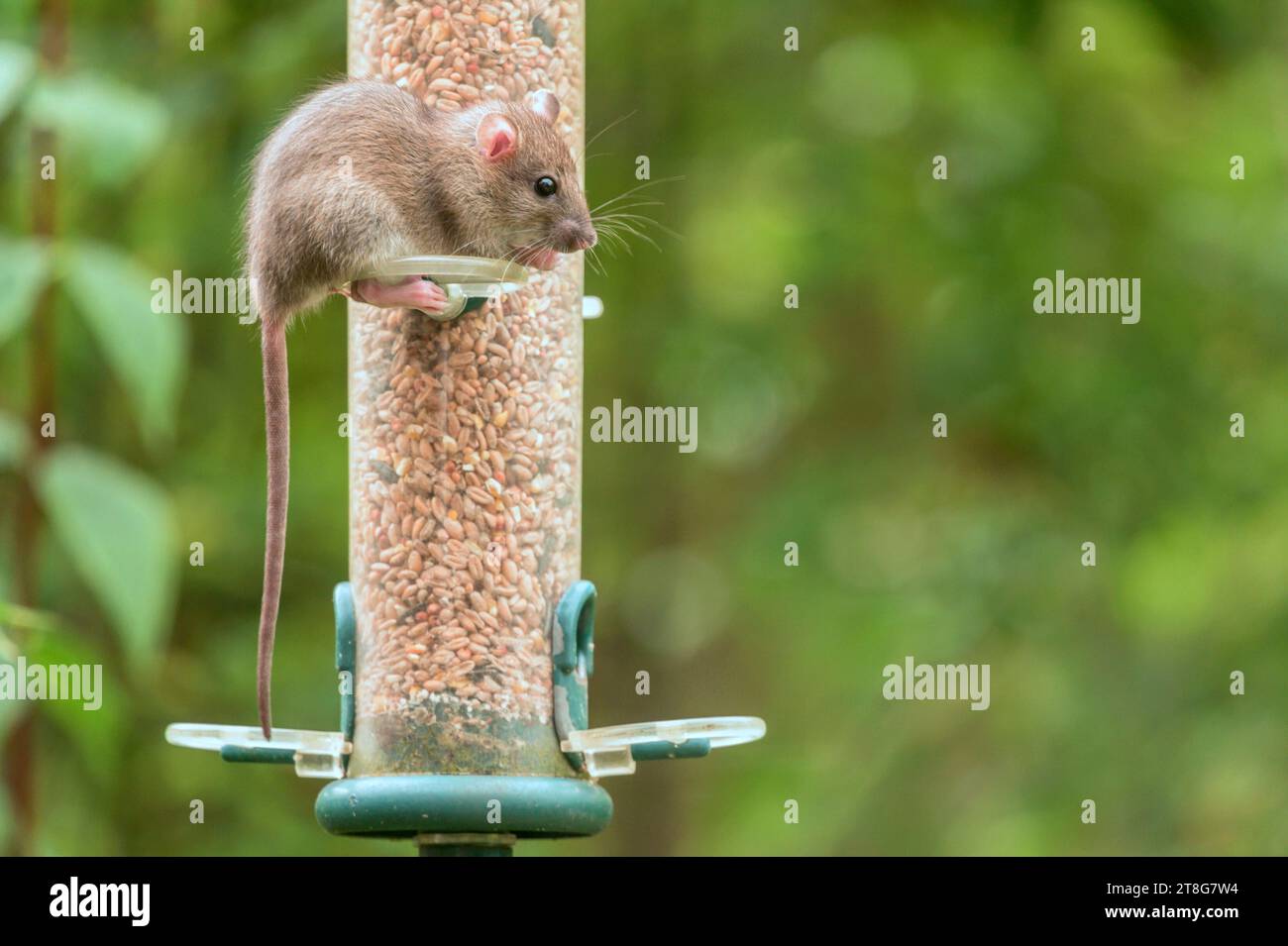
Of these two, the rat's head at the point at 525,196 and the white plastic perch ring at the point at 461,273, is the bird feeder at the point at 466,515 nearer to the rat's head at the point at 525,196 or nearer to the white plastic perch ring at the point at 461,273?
the white plastic perch ring at the point at 461,273

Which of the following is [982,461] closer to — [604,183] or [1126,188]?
[1126,188]

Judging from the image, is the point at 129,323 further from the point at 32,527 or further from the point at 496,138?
the point at 496,138

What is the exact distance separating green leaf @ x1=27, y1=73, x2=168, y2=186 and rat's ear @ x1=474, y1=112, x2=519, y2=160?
52.0 inches

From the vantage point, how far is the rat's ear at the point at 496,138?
6395mm

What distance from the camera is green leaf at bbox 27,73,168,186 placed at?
6.93 m

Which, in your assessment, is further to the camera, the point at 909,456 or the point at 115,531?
the point at 909,456

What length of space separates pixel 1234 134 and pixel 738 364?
313 centimetres

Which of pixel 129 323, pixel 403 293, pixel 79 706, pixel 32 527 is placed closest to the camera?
pixel 403 293

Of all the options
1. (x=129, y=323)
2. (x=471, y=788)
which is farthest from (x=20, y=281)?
(x=471, y=788)

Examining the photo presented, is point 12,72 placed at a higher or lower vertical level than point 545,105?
higher

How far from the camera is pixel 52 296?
7.28m

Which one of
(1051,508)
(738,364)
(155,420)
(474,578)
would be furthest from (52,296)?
(1051,508)

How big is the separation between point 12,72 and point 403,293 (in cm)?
170

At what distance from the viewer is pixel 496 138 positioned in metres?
6.39
